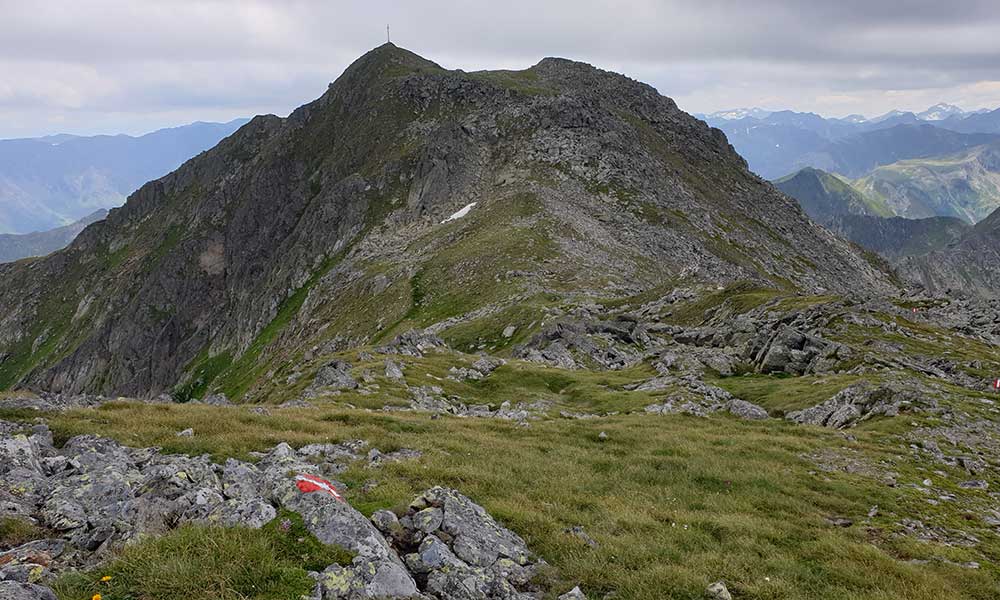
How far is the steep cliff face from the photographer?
85.9m

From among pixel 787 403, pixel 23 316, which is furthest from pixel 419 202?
pixel 23 316

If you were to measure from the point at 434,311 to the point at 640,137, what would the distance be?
92.7m

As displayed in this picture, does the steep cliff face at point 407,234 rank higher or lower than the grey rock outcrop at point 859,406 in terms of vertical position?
higher

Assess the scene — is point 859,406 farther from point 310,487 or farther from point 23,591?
point 23,591

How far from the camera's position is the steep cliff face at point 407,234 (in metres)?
85.9

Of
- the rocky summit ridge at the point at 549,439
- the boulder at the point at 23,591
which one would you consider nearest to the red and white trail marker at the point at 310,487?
the rocky summit ridge at the point at 549,439

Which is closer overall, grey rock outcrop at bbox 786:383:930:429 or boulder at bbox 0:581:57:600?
boulder at bbox 0:581:57:600

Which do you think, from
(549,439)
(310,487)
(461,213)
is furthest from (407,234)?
(310,487)

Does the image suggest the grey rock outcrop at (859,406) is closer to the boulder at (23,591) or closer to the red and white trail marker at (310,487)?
the red and white trail marker at (310,487)

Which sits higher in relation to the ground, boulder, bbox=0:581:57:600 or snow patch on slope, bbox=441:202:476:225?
snow patch on slope, bbox=441:202:476:225

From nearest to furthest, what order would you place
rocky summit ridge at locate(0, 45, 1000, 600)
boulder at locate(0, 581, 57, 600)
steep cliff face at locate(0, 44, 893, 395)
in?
boulder at locate(0, 581, 57, 600), rocky summit ridge at locate(0, 45, 1000, 600), steep cliff face at locate(0, 44, 893, 395)

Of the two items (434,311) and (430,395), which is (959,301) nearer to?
(430,395)

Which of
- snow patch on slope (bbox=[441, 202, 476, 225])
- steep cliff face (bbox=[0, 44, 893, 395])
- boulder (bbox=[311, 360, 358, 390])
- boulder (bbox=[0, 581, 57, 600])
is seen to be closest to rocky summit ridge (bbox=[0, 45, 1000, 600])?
boulder (bbox=[0, 581, 57, 600])

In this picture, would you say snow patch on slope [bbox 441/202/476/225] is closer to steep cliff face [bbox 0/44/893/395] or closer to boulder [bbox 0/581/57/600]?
steep cliff face [bbox 0/44/893/395]
